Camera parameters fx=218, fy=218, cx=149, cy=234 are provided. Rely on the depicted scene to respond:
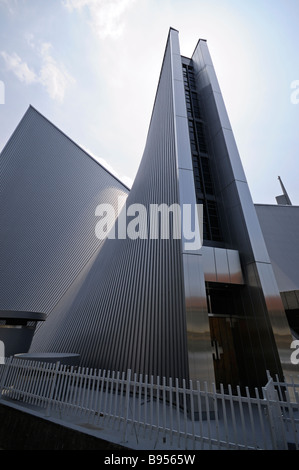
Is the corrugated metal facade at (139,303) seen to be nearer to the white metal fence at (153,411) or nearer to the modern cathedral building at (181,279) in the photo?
the modern cathedral building at (181,279)

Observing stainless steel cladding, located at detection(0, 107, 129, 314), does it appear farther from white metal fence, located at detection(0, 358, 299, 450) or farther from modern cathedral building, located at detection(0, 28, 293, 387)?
white metal fence, located at detection(0, 358, 299, 450)

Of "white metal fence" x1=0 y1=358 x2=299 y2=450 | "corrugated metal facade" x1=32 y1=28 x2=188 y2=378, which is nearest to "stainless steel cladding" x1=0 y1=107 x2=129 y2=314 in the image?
"corrugated metal facade" x1=32 y1=28 x2=188 y2=378

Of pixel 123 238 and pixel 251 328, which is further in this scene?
pixel 123 238

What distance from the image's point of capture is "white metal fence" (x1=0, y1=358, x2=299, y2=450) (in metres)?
3.50

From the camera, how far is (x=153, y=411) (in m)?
5.62

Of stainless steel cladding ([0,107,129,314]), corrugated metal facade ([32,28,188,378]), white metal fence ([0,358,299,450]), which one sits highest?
stainless steel cladding ([0,107,129,314])

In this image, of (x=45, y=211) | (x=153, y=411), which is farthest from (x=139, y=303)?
(x=45, y=211)

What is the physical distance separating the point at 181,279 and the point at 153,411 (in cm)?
357

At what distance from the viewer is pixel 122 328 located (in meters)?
8.13

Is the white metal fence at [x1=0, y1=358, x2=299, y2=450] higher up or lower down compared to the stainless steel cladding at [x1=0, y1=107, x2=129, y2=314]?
lower down

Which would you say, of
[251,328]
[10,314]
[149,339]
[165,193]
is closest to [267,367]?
[251,328]

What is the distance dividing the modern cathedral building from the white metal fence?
4.24ft

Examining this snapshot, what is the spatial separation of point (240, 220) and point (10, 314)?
13.5m
